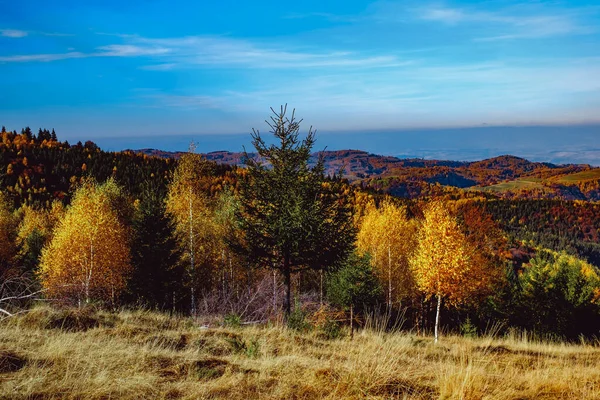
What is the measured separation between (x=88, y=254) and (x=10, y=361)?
99.7 ft

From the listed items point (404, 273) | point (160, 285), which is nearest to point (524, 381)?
point (160, 285)

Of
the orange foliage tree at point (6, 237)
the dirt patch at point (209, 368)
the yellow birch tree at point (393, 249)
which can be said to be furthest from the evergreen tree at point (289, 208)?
the orange foliage tree at point (6, 237)

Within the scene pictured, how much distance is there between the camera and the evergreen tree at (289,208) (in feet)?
62.0

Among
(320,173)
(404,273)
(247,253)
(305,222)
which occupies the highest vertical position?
(320,173)

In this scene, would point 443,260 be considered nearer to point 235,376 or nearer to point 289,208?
point 289,208

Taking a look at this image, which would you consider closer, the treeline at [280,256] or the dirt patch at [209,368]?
the dirt patch at [209,368]

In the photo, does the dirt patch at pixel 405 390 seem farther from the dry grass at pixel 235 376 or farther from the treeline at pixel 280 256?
the treeline at pixel 280 256

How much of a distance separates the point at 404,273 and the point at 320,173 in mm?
27923

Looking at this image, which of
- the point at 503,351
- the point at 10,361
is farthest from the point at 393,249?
the point at 10,361

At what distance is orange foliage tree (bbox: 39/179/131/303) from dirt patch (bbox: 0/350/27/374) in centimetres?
2759

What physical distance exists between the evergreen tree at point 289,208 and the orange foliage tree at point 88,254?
18.2m

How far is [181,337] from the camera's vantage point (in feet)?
28.1

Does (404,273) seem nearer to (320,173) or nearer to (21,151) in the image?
(320,173)

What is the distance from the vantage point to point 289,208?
18688mm
